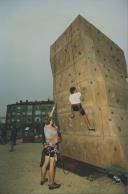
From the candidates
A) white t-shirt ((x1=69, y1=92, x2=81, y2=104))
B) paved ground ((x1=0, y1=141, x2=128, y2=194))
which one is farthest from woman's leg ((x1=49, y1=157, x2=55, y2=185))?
white t-shirt ((x1=69, y1=92, x2=81, y2=104))

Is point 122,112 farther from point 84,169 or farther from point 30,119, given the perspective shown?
point 30,119

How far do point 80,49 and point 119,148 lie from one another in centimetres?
372

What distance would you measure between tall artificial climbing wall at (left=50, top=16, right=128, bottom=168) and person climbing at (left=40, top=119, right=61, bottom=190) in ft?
5.62

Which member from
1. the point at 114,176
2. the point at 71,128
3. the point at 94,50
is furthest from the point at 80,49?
the point at 114,176

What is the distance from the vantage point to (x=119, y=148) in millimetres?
5590

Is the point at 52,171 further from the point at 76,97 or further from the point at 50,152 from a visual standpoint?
the point at 76,97

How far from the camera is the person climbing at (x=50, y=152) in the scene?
4797 millimetres

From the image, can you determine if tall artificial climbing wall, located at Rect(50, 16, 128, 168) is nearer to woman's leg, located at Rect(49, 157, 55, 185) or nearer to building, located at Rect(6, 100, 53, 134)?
woman's leg, located at Rect(49, 157, 55, 185)

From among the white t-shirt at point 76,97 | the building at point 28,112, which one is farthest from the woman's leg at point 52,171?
the building at point 28,112

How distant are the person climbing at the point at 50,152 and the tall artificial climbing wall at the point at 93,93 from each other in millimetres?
Answer: 1712

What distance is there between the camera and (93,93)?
21.4 feet

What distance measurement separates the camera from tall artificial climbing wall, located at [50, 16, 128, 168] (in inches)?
234

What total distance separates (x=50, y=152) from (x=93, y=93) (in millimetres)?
2526

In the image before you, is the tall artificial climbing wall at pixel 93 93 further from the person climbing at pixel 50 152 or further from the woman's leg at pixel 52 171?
the woman's leg at pixel 52 171
